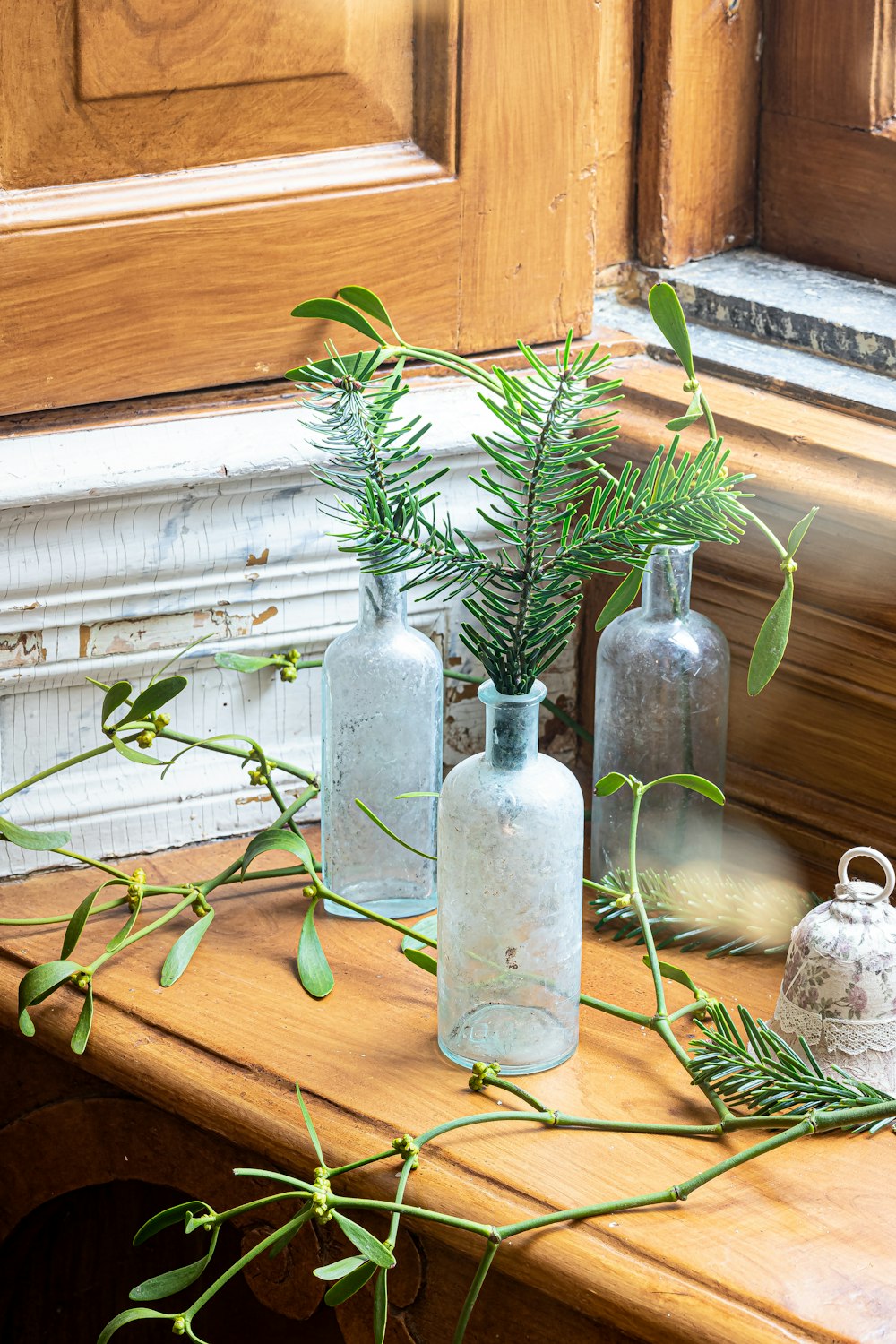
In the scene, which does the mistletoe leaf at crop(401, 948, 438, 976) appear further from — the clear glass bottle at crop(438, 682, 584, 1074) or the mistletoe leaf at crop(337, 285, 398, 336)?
the mistletoe leaf at crop(337, 285, 398, 336)

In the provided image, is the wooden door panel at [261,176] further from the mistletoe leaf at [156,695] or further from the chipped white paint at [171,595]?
the mistletoe leaf at [156,695]

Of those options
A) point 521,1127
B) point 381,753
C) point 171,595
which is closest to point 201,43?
point 171,595

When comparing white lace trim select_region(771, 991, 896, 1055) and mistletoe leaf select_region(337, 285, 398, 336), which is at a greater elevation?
mistletoe leaf select_region(337, 285, 398, 336)

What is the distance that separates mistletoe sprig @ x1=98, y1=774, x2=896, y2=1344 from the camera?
0.75m

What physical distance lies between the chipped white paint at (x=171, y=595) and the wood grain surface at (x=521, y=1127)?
0.26 ft

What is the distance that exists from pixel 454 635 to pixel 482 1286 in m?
0.48

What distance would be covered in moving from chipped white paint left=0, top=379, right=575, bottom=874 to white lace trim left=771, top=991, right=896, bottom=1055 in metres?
0.41

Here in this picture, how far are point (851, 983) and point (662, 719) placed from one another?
24cm

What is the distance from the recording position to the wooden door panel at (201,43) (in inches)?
37.8

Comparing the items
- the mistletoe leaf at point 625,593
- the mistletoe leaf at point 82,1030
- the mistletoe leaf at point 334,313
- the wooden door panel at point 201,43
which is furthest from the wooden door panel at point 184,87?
the mistletoe leaf at point 82,1030

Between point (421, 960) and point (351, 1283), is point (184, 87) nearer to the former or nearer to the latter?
point (421, 960)

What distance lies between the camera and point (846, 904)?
2.82 feet

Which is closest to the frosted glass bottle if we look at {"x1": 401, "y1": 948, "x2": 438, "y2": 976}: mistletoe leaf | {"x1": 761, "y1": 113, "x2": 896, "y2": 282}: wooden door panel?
{"x1": 401, "y1": 948, "x2": 438, "y2": 976}: mistletoe leaf

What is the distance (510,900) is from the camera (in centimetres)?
86
